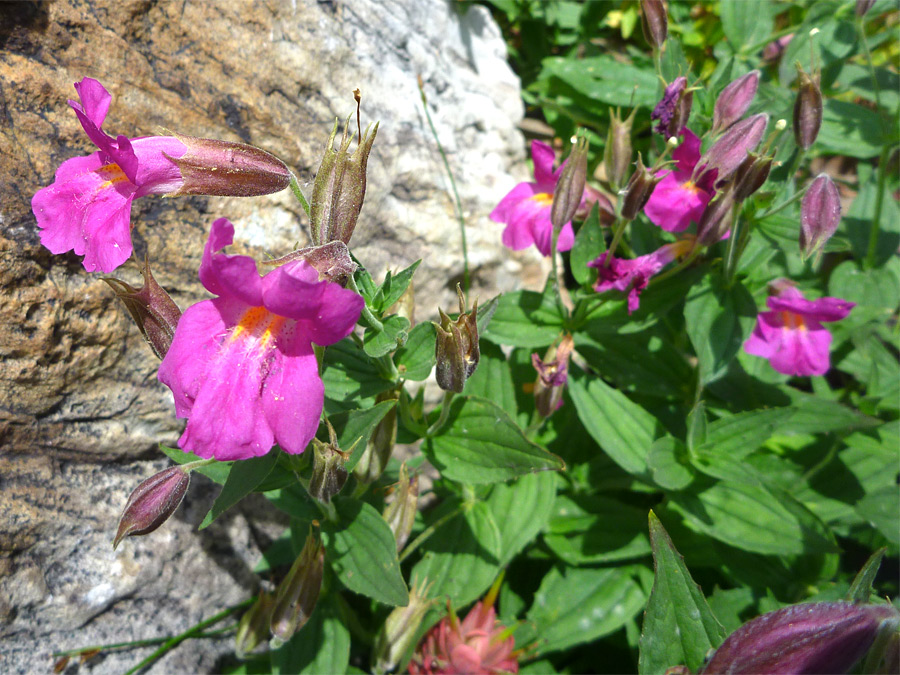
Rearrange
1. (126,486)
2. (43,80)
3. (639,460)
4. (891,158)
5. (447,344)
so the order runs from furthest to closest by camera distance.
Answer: (891,158) → (639,460) → (126,486) → (43,80) → (447,344)

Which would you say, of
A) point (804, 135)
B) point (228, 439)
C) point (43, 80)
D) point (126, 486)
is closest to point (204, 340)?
point (228, 439)

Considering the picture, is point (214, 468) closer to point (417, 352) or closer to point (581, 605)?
point (417, 352)

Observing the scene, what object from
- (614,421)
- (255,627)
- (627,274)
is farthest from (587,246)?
(255,627)

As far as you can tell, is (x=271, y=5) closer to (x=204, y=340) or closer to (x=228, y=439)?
(x=204, y=340)

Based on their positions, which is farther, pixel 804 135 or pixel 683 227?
pixel 683 227

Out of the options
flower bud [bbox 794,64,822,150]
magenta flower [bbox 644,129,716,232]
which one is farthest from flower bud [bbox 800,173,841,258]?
magenta flower [bbox 644,129,716,232]

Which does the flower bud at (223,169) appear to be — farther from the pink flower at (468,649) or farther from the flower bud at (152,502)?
the pink flower at (468,649)

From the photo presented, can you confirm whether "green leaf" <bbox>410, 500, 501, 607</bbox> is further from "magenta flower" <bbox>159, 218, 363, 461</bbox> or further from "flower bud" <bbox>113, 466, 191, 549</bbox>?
"magenta flower" <bbox>159, 218, 363, 461</bbox>
